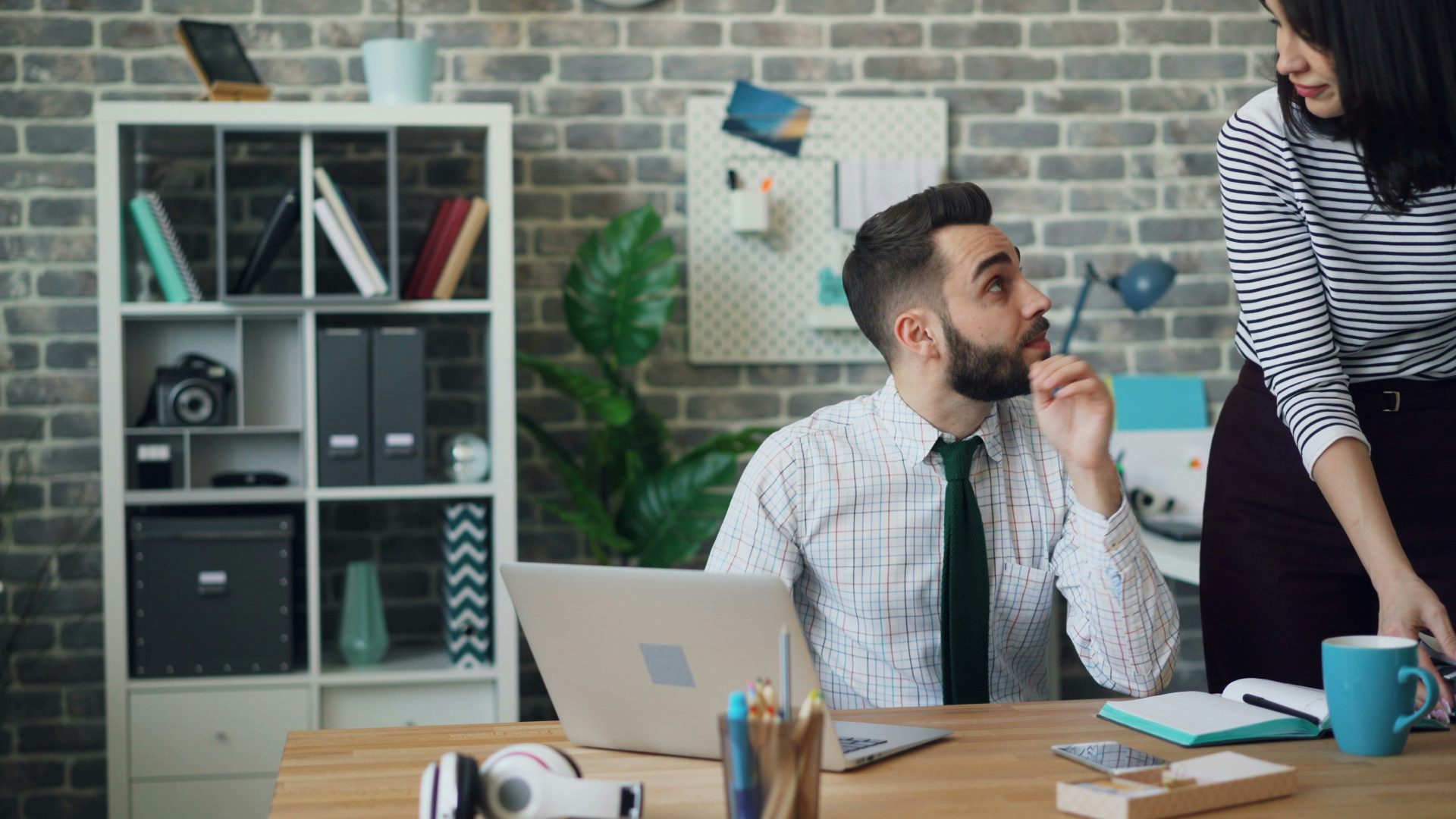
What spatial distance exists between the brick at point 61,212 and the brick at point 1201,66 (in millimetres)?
2660

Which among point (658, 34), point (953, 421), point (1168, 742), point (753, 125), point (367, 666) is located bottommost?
point (367, 666)

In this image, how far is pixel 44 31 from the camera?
306cm

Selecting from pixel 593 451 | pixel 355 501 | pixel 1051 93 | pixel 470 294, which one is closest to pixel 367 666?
pixel 355 501

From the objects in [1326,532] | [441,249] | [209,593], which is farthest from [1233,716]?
[209,593]

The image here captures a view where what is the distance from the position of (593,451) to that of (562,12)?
1.08m

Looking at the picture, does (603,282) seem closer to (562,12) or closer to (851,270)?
(562,12)

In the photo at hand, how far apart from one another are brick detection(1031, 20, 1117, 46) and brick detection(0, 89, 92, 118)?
90.9 inches

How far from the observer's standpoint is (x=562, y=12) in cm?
322

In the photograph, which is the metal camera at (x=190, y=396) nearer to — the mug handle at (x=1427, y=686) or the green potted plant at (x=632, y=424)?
the green potted plant at (x=632, y=424)

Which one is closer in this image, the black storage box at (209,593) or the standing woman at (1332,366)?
the standing woman at (1332,366)

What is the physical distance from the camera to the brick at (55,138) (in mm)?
3059

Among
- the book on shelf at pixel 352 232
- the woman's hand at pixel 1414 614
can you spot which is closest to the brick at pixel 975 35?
the book on shelf at pixel 352 232

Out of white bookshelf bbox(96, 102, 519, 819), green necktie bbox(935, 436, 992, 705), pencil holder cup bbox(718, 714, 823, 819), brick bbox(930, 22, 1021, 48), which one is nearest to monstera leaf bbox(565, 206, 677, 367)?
white bookshelf bbox(96, 102, 519, 819)

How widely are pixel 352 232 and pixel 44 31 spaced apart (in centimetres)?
97
